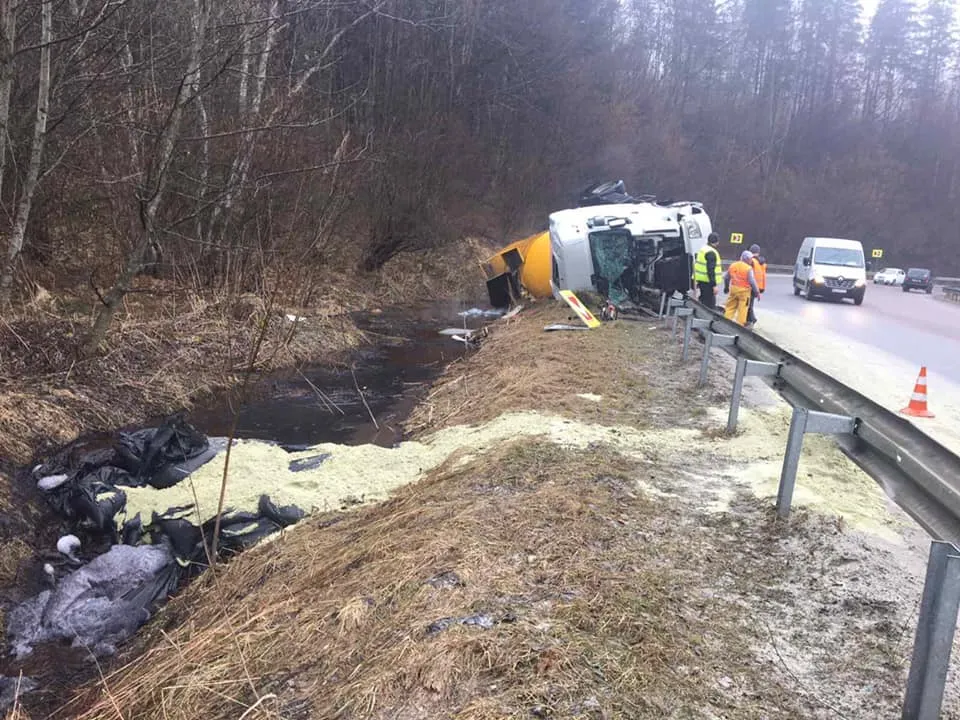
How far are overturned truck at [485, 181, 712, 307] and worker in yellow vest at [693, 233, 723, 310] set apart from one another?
740 millimetres

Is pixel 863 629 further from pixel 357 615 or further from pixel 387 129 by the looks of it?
pixel 387 129

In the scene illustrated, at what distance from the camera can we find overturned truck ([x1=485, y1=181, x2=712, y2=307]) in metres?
14.7

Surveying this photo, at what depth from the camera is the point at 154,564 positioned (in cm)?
498

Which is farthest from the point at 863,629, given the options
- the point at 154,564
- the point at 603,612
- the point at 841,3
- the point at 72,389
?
the point at 841,3

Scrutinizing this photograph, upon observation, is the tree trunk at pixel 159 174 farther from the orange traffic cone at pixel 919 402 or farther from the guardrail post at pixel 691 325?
the orange traffic cone at pixel 919 402

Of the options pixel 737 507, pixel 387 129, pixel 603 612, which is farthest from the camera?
pixel 387 129

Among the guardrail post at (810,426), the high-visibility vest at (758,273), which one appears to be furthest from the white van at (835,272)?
the guardrail post at (810,426)

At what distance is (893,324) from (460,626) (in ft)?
60.6

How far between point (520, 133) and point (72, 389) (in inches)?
1252

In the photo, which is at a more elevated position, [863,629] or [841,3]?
[841,3]

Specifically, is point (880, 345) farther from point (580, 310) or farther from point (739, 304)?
point (580, 310)

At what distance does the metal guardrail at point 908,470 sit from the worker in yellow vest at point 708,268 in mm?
7226

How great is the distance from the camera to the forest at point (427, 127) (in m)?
9.21

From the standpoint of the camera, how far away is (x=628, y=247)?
14.8 m
